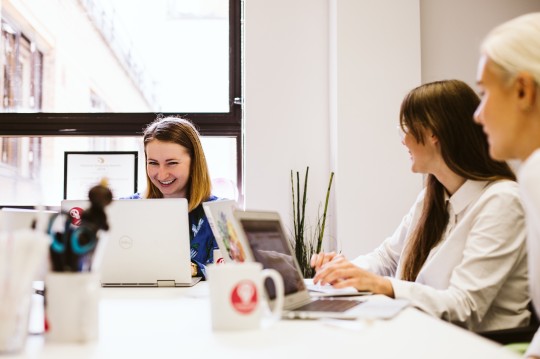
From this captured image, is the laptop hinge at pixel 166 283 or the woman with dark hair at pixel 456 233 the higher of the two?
the woman with dark hair at pixel 456 233

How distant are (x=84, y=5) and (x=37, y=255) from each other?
344 cm

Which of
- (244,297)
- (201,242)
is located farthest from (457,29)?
(244,297)

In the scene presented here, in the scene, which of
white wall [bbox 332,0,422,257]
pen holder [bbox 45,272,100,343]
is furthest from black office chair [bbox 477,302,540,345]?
white wall [bbox 332,0,422,257]

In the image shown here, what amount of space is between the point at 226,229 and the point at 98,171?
2452 mm

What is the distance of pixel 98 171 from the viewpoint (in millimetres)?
3924

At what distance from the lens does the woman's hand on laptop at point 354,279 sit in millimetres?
1665

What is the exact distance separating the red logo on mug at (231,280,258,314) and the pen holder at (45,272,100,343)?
0.82 feet

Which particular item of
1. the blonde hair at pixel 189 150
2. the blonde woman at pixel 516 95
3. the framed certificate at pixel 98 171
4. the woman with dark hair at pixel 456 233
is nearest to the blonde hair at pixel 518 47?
the blonde woman at pixel 516 95

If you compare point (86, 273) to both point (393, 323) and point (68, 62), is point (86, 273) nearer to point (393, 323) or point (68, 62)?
point (393, 323)

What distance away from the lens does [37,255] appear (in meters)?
0.94

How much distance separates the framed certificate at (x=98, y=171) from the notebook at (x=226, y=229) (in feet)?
7.35

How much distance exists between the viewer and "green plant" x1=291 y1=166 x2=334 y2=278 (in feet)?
11.6

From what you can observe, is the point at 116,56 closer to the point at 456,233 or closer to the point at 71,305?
the point at 456,233

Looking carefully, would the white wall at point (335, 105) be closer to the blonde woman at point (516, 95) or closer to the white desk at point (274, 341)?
the blonde woman at point (516, 95)
